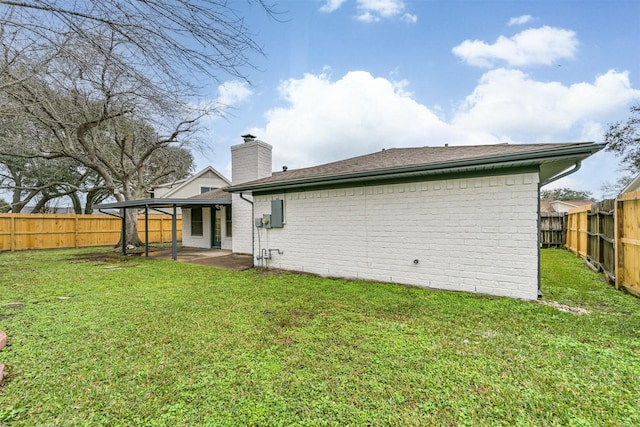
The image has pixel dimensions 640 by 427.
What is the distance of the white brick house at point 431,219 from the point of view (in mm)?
4711

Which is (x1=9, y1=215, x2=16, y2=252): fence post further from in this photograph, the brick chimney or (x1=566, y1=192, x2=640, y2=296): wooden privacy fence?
(x1=566, y1=192, x2=640, y2=296): wooden privacy fence

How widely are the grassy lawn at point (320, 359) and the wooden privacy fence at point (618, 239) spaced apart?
1.77ft

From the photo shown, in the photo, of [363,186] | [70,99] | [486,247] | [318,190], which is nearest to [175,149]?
[70,99]

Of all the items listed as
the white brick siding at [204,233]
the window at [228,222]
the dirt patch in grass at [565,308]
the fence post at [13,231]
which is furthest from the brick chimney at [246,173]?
the fence post at [13,231]

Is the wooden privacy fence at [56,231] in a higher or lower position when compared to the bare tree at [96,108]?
lower


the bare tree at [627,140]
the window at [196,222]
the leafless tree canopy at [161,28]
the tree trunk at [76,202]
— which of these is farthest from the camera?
the tree trunk at [76,202]

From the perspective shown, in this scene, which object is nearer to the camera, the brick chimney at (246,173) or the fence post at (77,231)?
the brick chimney at (246,173)

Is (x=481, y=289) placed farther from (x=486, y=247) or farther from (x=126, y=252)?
(x=126, y=252)

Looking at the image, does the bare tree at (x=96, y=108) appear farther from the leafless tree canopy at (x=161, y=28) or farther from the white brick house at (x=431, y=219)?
the white brick house at (x=431, y=219)

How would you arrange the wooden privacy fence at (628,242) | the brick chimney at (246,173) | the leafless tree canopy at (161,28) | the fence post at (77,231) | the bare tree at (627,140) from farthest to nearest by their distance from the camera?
the bare tree at (627,140)
the fence post at (77,231)
the brick chimney at (246,173)
the wooden privacy fence at (628,242)
the leafless tree canopy at (161,28)

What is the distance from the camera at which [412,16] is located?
7.86m

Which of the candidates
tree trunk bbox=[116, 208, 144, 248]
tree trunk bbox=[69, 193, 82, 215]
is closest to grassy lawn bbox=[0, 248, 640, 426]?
tree trunk bbox=[116, 208, 144, 248]

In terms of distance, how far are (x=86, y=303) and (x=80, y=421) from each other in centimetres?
360

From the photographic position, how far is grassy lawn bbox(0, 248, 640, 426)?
6.86ft
